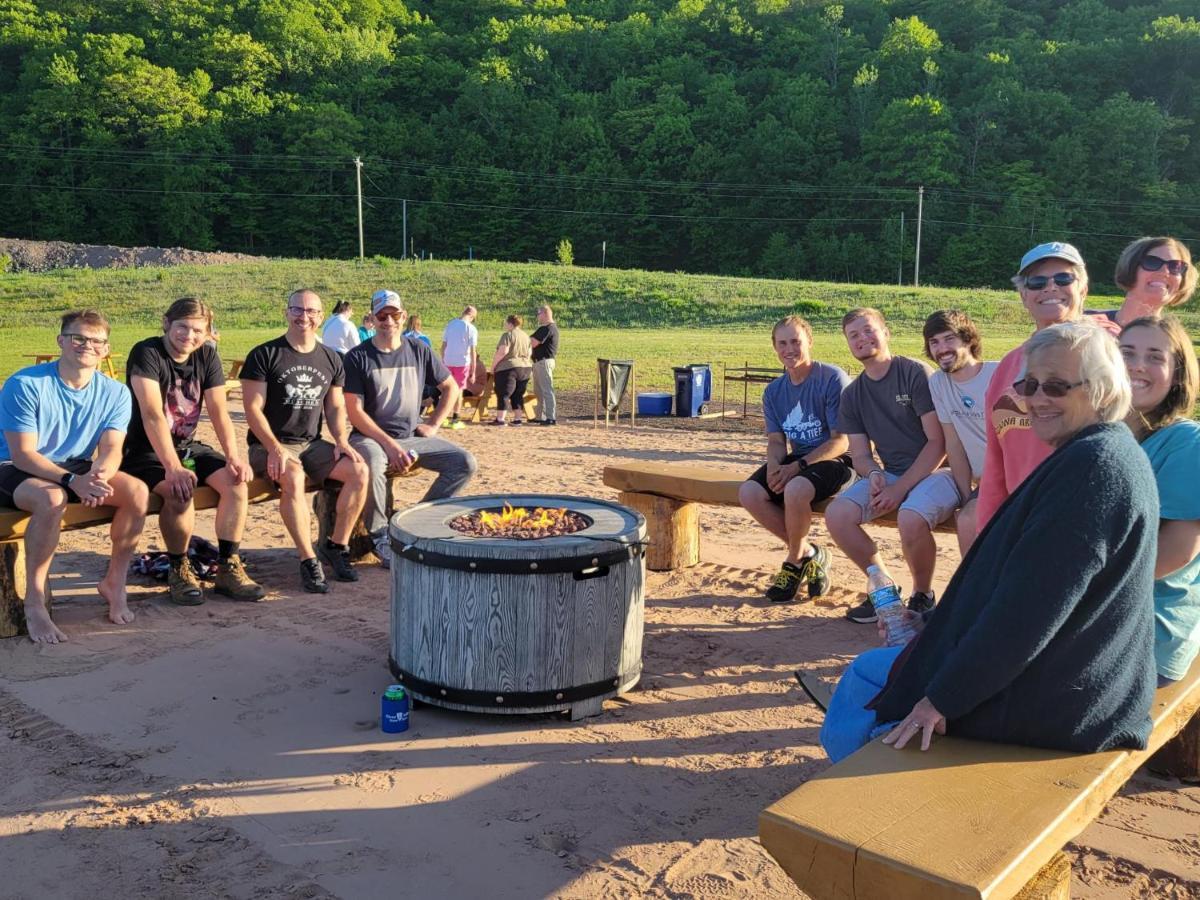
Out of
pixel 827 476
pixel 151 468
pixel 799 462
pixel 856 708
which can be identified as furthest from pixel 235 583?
pixel 856 708

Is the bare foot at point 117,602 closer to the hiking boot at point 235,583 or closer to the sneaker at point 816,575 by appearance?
the hiking boot at point 235,583

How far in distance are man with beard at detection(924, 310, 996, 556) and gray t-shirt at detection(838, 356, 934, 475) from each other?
0.14 meters

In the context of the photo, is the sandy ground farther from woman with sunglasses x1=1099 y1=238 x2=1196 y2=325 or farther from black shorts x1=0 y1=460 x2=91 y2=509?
woman with sunglasses x1=1099 y1=238 x2=1196 y2=325

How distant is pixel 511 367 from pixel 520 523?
9882 mm

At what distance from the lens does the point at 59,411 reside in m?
5.41

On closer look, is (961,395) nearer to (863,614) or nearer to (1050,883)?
(863,614)

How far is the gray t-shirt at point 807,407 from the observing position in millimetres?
6043

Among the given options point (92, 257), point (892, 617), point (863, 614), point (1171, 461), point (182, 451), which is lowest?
point (863, 614)

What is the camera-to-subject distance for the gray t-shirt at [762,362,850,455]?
604 centimetres

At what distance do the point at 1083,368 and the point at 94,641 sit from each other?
4659mm

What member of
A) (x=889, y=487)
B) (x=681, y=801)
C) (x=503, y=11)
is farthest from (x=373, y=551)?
(x=503, y=11)

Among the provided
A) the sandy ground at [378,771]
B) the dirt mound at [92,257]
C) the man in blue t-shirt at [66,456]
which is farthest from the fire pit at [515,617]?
the dirt mound at [92,257]

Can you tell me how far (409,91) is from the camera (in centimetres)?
8812

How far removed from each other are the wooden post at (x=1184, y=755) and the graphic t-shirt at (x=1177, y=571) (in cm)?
58
